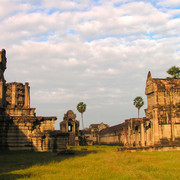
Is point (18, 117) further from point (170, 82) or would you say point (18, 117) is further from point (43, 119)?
point (170, 82)

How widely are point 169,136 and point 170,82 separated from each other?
807cm

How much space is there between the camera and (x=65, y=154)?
80.6 feet

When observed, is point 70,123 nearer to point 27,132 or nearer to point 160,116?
point 160,116

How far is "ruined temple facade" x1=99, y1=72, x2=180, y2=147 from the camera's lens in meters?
36.2

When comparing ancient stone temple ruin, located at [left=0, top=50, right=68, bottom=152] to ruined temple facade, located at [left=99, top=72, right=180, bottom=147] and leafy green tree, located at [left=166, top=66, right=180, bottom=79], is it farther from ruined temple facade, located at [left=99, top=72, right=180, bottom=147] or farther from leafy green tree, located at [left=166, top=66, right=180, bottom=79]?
leafy green tree, located at [left=166, top=66, right=180, bottom=79]

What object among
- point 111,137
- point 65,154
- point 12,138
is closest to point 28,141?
point 12,138

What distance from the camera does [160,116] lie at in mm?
36656

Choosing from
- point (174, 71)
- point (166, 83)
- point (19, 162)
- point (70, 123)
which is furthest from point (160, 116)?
point (70, 123)

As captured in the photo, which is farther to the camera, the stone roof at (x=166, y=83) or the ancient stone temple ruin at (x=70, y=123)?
the ancient stone temple ruin at (x=70, y=123)

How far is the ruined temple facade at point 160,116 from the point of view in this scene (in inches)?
1423

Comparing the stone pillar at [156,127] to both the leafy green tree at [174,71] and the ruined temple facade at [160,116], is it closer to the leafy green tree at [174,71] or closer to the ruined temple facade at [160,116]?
the ruined temple facade at [160,116]

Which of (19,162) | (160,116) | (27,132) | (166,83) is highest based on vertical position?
(166,83)

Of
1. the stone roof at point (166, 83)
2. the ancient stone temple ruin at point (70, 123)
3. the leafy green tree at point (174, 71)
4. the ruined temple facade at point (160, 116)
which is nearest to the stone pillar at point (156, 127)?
the ruined temple facade at point (160, 116)

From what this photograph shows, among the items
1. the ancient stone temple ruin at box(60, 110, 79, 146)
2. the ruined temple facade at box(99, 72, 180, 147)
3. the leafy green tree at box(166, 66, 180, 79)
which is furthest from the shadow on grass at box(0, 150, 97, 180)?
the ancient stone temple ruin at box(60, 110, 79, 146)
